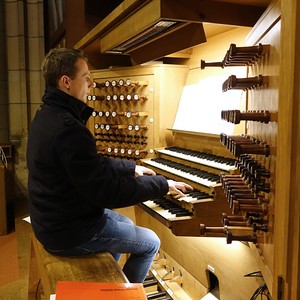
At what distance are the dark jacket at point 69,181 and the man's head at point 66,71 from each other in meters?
0.05

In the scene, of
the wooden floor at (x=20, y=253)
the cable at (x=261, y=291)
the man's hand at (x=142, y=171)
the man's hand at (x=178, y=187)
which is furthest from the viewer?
the wooden floor at (x=20, y=253)

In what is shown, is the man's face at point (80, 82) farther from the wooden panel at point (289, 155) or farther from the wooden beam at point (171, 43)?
the wooden panel at point (289, 155)

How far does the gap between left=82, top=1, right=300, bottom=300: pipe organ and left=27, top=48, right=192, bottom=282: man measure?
1.17ft

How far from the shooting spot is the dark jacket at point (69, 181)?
1.69m

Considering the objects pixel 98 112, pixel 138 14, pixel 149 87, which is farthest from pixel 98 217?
pixel 98 112

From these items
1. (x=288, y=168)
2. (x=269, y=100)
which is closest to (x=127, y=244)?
(x=269, y=100)

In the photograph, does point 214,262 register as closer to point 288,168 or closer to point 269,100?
point 269,100

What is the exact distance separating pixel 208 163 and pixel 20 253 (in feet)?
8.87

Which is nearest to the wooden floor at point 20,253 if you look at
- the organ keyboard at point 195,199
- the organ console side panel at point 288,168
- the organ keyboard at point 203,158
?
the organ keyboard at point 195,199

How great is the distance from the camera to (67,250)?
75.7 inches

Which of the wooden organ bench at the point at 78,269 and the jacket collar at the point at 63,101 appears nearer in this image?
the wooden organ bench at the point at 78,269

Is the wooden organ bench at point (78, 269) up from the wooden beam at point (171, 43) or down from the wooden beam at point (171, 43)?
down

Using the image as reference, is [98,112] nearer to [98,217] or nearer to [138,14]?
[138,14]

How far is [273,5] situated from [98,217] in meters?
1.21
